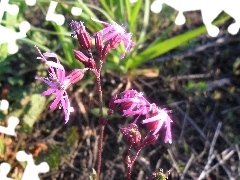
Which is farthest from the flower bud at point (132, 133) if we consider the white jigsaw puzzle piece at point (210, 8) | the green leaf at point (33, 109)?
the white jigsaw puzzle piece at point (210, 8)

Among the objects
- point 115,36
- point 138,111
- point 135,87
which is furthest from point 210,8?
point 138,111

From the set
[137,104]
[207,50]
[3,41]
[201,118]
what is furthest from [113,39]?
[207,50]

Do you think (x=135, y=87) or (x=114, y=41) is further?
(x=135, y=87)

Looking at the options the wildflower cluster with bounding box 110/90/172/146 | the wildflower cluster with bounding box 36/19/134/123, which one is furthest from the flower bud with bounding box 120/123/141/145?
the wildflower cluster with bounding box 36/19/134/123

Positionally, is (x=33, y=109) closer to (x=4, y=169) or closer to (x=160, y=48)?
(x=4, y=169)

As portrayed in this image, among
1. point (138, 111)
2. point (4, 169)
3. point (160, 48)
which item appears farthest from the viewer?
point (160, 48)

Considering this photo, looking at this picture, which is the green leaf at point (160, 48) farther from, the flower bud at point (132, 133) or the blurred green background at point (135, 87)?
the flower bud at point (132, 133)

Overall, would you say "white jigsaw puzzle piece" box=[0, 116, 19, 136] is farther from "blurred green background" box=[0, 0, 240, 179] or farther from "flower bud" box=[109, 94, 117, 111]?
"flower bud" box=[109, 94, 117, 111]
